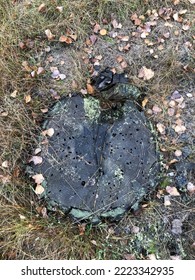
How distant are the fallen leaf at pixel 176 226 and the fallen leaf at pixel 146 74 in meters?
1.40

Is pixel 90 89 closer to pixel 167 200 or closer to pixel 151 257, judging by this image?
pixel 167 200

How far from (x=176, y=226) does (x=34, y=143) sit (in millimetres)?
1468

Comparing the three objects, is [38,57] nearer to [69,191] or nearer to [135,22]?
[135,22]

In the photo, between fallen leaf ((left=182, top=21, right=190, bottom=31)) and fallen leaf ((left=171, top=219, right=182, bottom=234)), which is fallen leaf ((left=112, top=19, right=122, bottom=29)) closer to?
fallen leaf ((left=182, top=21, right=190, bottom=31))

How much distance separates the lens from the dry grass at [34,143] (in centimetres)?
301

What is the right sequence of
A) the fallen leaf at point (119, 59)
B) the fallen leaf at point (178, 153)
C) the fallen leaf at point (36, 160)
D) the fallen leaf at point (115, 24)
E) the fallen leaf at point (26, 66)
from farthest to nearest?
1. the fallen leaf at point (115, 24)
2. the fallen leaf at point (119, 59)
3. the fallen leaf at point (26, 66)
4. the fallen leaf at point (178, 153)
5. the fallen leaf at point (36, 160)

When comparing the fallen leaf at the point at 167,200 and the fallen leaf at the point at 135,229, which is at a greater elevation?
the fallen leaf at the point at 167,200

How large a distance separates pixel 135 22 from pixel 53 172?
1.84m

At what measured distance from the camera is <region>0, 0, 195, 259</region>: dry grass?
3.01 m

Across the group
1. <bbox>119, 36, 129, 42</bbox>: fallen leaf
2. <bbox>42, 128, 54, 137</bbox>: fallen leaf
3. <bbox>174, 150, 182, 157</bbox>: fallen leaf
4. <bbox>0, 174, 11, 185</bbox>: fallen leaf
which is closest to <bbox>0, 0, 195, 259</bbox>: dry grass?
<bbox>0, 174, 11, 185</bbox>: fallen leaf

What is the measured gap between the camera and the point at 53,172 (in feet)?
10.0

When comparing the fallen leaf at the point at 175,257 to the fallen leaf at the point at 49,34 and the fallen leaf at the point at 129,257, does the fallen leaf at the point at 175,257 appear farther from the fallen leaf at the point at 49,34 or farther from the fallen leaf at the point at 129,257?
the fallen leaf at the point at 49,34

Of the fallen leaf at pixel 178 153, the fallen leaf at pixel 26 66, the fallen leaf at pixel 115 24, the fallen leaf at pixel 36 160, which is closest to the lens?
the fallen leaf at pixel 36 160

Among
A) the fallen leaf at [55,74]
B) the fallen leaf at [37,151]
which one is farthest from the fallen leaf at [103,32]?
the fallen leaf at [37,151]
